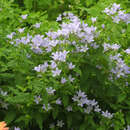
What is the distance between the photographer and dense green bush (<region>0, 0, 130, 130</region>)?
2.74 metres

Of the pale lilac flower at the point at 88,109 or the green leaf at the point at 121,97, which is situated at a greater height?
the green leaf at the point at 121,97

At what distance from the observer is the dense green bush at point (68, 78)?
2.74m

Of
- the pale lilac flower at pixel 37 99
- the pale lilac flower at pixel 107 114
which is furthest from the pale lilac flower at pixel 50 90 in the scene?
the pale lilac flower at pixel 107 114

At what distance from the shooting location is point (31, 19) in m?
3.88

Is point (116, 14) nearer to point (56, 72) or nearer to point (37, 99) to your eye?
point (56, 72)

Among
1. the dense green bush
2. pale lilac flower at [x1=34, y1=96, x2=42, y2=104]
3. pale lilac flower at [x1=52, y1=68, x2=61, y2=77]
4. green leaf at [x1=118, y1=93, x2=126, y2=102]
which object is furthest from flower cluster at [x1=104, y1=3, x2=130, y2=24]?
pale lilac flower at [x1=34, y1=96, x2=42, y2=104]

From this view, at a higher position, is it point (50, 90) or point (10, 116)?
point (50, 90)

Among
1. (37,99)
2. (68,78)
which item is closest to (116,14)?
(68,78)

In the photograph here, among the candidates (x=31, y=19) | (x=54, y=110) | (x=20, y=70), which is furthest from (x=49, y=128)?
(x=31, y=19)

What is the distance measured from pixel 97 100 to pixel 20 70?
2.92 feet

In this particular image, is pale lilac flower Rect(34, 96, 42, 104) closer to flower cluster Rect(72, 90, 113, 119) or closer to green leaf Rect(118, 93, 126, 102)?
flower cluster Rect(72, 90, 113, 119)

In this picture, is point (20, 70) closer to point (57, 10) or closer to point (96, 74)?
point (96, 74)

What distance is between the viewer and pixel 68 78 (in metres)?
2.76

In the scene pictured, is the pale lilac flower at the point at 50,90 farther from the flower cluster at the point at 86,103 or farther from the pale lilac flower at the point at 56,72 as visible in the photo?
the flower cluster at the point at 86,103
